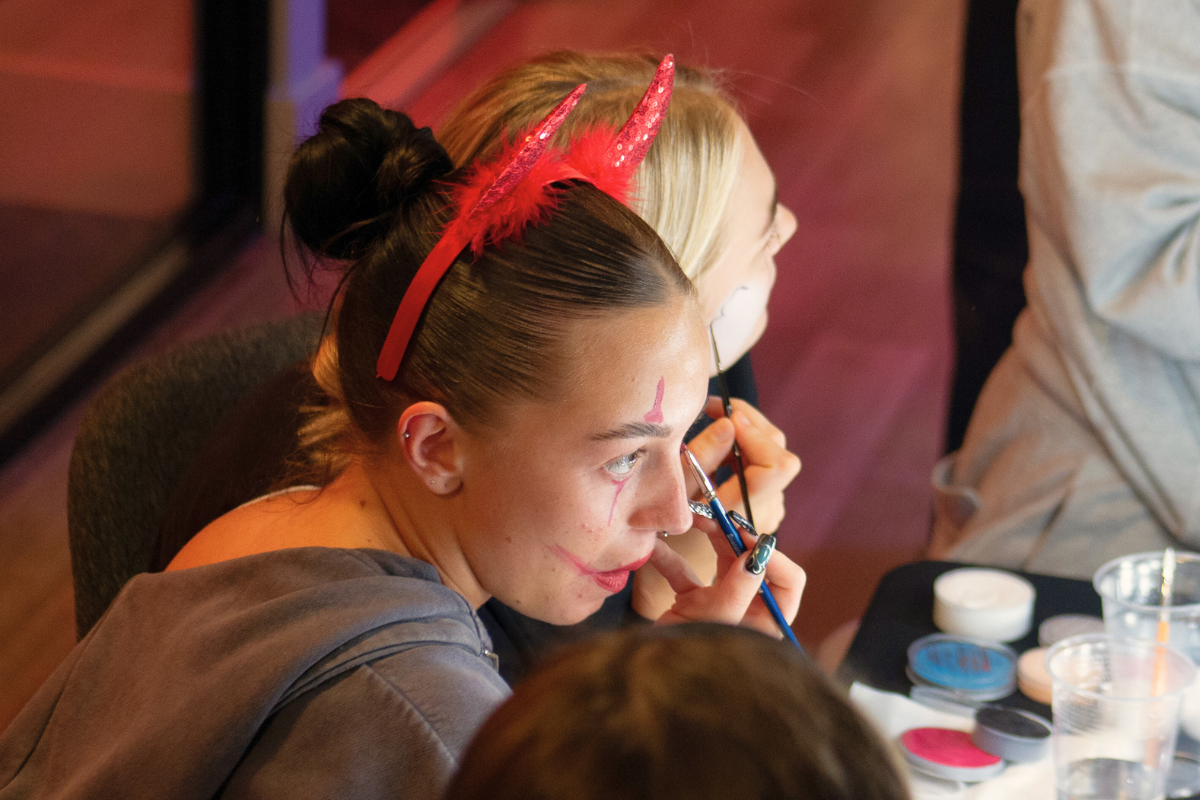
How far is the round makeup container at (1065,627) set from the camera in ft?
3.64

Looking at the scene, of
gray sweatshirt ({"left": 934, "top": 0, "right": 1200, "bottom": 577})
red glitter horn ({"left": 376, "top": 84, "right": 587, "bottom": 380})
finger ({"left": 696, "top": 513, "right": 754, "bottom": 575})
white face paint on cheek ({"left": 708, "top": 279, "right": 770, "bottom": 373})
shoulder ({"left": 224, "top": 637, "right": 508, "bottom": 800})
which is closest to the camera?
shoulder ({"left": 224, "top": 637, "right": 508, "bottom": 800})

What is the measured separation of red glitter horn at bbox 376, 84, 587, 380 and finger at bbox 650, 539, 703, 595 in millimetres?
334

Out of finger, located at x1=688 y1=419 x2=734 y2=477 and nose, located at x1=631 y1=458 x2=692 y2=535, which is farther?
finger, located at x1=688 y1=419 x2=734 y2=477

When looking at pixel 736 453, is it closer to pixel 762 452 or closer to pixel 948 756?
pixel 762 452

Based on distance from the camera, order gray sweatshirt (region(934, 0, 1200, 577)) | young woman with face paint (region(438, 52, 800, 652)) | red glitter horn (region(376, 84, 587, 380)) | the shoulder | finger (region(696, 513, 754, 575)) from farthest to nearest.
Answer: gray sweatshirt (region(934, 0, 1200, 577)) → young woman with face paint (region(438, 52, 800, 652)) → finger (region(696, 513, 754, 575)) → red glitter horn (region(376, 84, 587, 380)) → the shoulder

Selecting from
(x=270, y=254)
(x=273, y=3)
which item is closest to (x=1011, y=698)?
(x=270, y=254)

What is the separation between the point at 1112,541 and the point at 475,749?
1352mm

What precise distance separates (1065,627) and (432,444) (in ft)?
2.00

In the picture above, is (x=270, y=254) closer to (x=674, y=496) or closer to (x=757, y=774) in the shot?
(x=674, y=496)

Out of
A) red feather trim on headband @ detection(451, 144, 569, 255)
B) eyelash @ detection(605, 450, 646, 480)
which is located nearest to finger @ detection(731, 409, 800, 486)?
eyelash @ detection(605, 450, 646, 480)

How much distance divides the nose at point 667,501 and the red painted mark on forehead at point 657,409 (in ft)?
0.14

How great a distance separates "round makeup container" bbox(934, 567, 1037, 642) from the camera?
1123 millimetres

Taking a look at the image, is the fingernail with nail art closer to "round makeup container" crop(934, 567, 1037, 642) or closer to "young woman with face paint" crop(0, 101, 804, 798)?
"young woman with face paint" crop(0, 101, 804, 798)

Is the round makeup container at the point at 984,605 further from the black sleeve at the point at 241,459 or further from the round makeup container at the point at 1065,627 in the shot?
the black sleeve at the point at 241,459
